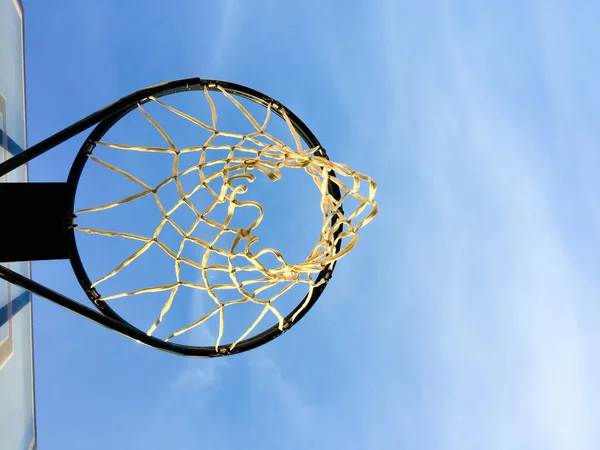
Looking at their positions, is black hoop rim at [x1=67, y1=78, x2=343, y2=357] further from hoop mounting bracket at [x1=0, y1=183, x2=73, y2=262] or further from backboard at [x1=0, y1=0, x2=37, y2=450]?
backboard at [x1=0, y1=0, x2=37, y2=450]

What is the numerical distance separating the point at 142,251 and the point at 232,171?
2.07ft

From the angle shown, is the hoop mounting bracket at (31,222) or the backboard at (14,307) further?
the backboard at (14,307)

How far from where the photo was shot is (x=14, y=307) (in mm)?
3988

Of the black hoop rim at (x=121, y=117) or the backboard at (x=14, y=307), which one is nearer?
the black hoop rim at (x=121, y=117)

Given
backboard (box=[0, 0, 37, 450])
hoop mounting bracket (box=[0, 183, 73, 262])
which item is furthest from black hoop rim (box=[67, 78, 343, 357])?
backboard (box=[0, 0, 37, 450])

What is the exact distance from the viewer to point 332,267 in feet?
9.30

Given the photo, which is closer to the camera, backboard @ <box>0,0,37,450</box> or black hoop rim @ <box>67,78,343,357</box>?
black hoop rim @ <box>67,78,343,357</box>

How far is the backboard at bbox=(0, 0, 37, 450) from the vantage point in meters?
3.66

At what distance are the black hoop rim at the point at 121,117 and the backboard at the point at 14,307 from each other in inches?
50.0

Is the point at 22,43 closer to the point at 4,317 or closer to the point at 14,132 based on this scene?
the point at 14,132

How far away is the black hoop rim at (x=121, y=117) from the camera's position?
103 inches

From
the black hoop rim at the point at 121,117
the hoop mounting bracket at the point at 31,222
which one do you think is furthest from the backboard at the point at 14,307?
the black hoop rim at the point at 121,117

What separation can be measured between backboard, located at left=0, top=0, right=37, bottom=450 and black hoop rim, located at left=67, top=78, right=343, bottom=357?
127cm

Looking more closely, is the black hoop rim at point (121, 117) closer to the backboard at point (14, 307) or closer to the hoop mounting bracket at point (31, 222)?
the hoop mounting bracket at point (31, 222)
